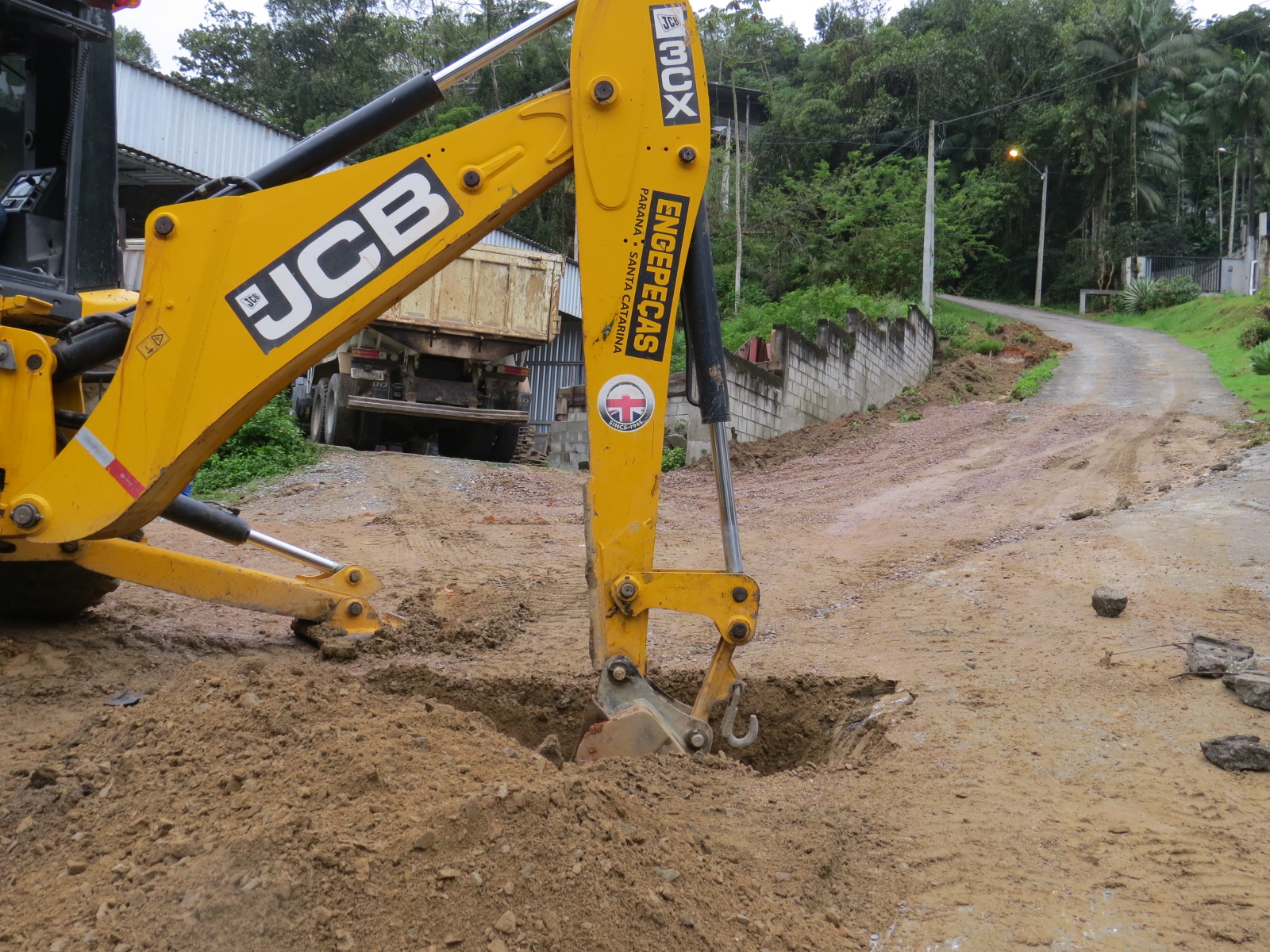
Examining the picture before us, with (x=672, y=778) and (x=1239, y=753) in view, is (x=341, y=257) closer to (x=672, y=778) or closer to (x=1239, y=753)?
(x=672, y=778)

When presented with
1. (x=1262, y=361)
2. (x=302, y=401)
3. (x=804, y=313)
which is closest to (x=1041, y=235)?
(x=804, y=313)

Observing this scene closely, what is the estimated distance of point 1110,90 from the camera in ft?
135

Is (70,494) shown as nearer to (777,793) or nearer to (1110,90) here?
(777,793)

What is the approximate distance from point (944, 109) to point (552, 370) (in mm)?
27501

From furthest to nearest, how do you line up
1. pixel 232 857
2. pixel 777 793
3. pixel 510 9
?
pixel 510 9 < pixel 777 793 < pixel 232 857

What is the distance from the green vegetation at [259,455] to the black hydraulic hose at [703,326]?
908 centimetres

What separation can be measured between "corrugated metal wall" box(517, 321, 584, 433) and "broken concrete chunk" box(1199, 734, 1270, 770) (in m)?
19.8

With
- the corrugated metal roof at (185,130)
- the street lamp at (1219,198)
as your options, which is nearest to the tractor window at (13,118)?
the corrugated metal roof at (185,130)

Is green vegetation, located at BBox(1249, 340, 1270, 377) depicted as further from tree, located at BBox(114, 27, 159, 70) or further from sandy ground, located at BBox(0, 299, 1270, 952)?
tree, located at BBox(114, 27, 159, 70)

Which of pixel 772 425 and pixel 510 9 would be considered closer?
pixel 772 425

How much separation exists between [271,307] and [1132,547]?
6.12m

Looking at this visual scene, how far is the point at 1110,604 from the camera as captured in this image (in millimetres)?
5617

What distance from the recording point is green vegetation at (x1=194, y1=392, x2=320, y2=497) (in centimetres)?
1152

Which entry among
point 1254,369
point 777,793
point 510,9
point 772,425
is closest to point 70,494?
point 777,793
